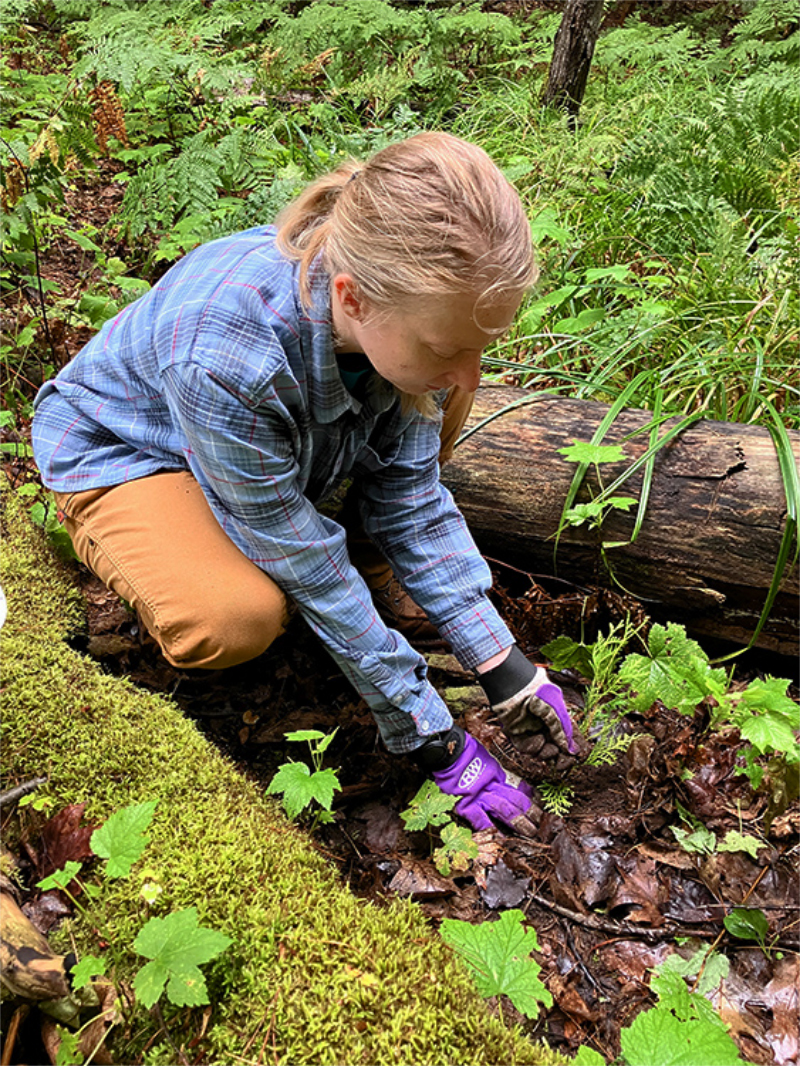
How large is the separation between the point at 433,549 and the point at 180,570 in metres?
0.73

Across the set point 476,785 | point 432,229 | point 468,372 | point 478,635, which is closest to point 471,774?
point 476,785

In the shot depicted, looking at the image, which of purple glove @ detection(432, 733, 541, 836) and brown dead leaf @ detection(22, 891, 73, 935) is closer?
brown dead leaf @ detection(22, 891, 73, 935)

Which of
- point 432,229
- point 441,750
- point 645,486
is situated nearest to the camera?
point 432,229

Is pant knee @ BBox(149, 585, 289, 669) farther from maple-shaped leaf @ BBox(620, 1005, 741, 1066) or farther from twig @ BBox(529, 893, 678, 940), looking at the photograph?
maple-shaped leaf @ BBox(620, 1005, 741, 1066)

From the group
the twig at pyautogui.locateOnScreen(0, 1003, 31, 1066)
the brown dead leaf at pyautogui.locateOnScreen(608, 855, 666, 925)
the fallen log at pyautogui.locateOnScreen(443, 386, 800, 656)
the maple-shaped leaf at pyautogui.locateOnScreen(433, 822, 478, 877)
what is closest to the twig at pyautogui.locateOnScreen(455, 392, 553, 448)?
the fallen log at pyautogui.locateOnScreen(443, 386, 800, 656)

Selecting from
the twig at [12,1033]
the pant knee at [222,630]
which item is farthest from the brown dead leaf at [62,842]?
the pant knee at [222,630]

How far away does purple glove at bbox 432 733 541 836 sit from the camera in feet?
6.57

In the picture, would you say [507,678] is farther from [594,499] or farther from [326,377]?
[326,377]

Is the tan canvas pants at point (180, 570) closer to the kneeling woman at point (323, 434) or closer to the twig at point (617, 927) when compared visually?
the kneeling woman at point (323, 434)

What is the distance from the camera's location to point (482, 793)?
2031 mm

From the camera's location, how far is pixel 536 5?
287 inches

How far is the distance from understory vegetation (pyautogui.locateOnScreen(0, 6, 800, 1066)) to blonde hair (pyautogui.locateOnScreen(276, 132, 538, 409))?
0.91 metres

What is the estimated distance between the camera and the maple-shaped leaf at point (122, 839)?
1.35m

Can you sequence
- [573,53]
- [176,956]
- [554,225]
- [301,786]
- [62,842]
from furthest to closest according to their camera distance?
1. [573,53]
2. [554,225]
3. [301,786]
4. [62,842]
5. [176,956]
